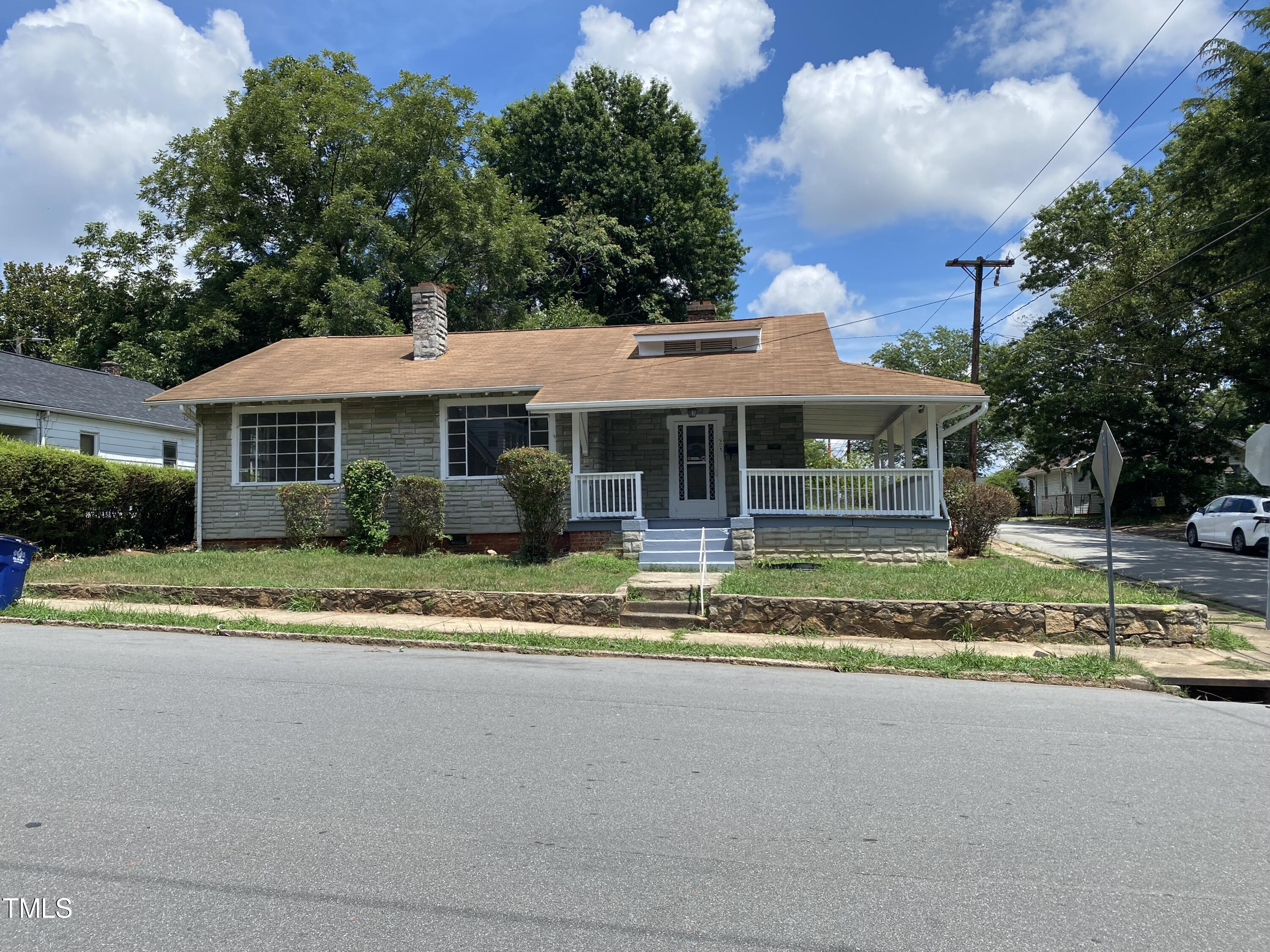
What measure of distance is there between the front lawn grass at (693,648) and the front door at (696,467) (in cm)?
768

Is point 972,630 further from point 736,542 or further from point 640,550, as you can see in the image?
point 640,550

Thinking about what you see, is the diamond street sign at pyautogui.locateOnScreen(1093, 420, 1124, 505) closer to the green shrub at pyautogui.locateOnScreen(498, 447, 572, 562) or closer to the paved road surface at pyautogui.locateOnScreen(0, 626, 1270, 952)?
the paved road surface at pyautogui.locateOnScreen(0, 626, 1270, 952)

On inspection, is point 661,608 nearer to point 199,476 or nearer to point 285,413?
point 285,413

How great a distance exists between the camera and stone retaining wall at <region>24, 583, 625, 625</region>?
1148cm

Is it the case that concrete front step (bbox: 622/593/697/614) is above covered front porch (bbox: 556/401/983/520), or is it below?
below

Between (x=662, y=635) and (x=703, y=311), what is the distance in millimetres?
12655

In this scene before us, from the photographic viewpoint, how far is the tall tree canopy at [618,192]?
35.2 metres

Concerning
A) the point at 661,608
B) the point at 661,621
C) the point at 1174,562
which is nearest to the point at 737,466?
the point at 661,608

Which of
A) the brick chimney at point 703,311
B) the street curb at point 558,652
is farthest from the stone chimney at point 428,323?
the street curb at point 558,652

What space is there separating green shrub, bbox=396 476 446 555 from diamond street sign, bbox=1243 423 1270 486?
1295 centimetres

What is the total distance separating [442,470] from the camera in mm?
17281

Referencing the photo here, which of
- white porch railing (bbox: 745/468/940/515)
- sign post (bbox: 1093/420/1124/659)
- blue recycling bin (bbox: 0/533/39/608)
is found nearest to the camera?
sign post (bbox: 1093/420/1124/659)

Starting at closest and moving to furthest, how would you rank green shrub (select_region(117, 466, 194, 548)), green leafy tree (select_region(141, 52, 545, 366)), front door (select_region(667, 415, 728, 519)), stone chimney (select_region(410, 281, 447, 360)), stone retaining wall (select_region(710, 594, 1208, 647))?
stone retaining wall (select_region(710, 594, 1208, 647)) < front door (select_region(667, 415, 728, 519)) < green shrub (select_region(117, 466, 194, 548)) < stone chimney (select_region(410, 281, 447, 360)) < green leafy tree (select_region(141, 52, 545, 366))

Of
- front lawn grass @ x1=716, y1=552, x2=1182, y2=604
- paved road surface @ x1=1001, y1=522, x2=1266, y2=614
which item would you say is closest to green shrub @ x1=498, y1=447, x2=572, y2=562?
front lawn grass @ x1=716, y1=552, x2=1182, y2=604
